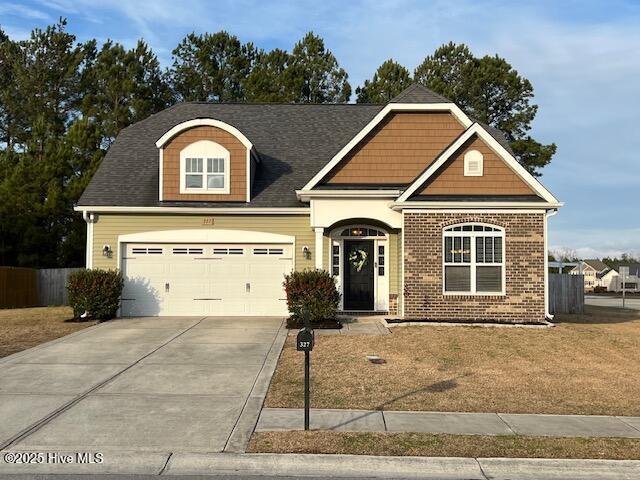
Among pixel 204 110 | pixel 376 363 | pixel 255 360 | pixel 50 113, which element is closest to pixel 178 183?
pixel 204 110

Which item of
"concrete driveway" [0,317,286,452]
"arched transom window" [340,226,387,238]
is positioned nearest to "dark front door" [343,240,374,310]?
"arched transom window" [340,226,387,238]

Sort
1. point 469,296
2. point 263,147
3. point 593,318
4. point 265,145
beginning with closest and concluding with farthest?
point 469,296
point 593,318
point 263,147
point 265,145

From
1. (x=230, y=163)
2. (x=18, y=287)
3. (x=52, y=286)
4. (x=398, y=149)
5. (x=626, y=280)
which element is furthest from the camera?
(x=626, y=280)

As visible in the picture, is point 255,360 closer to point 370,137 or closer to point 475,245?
point 475,245

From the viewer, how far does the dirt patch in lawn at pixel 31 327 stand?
1196cm

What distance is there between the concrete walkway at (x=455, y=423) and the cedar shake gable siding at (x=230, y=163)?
10.6 m

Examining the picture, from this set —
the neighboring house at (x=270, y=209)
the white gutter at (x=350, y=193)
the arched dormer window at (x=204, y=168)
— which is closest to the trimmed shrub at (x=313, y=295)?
the neighboring house at (x=270, y=209)

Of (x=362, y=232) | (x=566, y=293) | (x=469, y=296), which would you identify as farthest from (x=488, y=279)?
(x=566, y=293)

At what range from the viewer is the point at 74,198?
24.9 m

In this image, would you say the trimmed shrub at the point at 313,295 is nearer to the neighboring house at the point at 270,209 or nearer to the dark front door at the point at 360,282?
the neighboring house at the point at 270,209

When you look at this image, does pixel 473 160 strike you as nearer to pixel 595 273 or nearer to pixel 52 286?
pixel 52 286

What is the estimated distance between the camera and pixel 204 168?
55.8 ft

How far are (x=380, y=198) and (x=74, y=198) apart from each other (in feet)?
51.9

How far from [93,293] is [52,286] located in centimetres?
911
